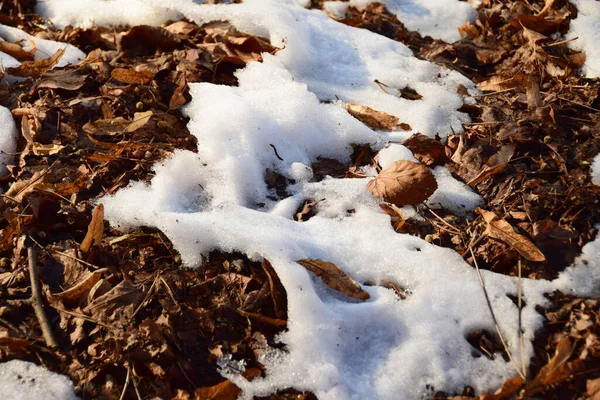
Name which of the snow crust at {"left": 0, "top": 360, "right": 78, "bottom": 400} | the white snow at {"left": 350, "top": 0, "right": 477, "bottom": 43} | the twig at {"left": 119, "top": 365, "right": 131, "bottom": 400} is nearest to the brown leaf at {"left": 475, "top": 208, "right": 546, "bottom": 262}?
the twig at {"left": 119, "top": 365, "right": 131, "bottom": 400}

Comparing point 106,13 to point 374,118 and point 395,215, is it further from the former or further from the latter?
point 395,215

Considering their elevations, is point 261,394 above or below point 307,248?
below

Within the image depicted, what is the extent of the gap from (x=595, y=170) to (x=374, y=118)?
3.12 ft

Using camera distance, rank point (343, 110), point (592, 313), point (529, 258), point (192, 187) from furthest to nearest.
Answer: point (343, 110) < point (192, 187) < point (529, 258) < point (592, 313)

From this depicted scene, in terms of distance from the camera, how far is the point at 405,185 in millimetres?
2025

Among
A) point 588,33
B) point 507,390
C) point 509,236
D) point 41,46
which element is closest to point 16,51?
point 41,46

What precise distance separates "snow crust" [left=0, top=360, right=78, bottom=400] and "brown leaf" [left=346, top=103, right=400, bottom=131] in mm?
1636

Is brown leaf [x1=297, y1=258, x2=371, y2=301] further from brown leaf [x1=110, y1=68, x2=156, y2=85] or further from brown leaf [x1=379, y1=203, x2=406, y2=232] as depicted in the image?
brown leaf [x1=110, y1=68, x2=156, y2=85]

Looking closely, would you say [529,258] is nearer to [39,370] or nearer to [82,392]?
[82,392]

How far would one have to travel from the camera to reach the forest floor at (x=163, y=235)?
159cm

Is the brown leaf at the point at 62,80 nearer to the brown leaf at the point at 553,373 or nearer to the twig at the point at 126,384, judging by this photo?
the twig at the point at 126,384

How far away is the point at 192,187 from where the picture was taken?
2.08 m

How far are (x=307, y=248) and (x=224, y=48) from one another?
134 centimetres

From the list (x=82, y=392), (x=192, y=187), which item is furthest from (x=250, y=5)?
(x=82, y=392)
